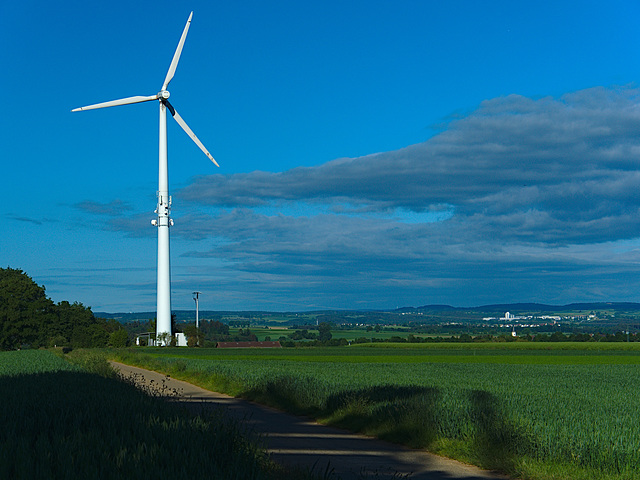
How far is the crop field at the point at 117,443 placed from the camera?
7910mm

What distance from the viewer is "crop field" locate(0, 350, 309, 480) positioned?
791 cm

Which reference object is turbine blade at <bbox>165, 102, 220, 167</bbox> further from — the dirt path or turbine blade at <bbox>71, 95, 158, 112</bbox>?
the dirt path

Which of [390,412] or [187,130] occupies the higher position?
[187,130]

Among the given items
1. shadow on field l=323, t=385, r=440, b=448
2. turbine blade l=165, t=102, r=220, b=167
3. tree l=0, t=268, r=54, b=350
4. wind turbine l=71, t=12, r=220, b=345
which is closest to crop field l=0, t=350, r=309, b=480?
shadow on field l=323, t=385, r=440, b=448

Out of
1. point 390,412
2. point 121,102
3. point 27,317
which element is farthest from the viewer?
point 27,317

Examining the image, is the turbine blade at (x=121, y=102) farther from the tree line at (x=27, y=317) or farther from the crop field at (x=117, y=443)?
the crop field at (x=117, y=443)

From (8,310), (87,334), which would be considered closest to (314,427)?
(8,310)

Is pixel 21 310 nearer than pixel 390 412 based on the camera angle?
No

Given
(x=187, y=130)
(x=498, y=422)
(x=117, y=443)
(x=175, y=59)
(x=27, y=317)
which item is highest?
(x=175, y=59)

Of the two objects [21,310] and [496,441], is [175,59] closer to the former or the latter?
[21,310]

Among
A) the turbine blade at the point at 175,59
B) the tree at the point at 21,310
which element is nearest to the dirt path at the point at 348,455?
the turbine blade at the point at 175,59

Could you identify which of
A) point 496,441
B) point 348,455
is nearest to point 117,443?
point 348,455

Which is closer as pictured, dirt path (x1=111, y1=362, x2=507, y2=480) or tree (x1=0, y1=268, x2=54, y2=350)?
dirt path (x1=111, y1=362, x2=507, y2=480)

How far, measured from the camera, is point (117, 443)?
30.5 feet
